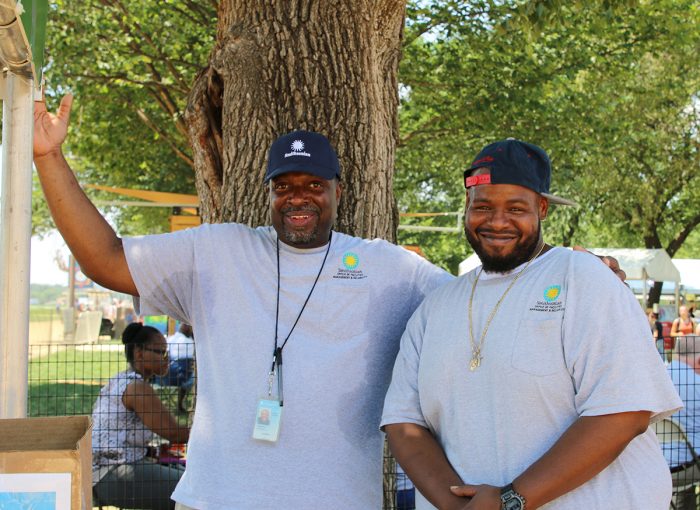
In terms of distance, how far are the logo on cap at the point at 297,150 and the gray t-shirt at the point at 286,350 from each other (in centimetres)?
32

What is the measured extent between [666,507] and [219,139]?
313cm

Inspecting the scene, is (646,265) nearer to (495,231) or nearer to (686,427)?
(686,427)

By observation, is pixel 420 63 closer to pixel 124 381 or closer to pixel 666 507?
pixel 124 381

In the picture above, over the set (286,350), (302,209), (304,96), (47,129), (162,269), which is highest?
(304,96)

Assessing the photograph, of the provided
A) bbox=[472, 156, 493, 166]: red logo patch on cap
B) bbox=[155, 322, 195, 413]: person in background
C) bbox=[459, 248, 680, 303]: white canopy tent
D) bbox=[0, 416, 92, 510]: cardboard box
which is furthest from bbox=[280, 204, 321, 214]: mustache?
bbox=[459, 248, 680, 303]: white canopy tent

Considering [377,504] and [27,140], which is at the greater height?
[27,140]

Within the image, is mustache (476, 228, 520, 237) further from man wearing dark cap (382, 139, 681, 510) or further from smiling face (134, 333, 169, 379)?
smiling face (134, 333, 169, 379)

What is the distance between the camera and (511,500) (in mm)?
2471

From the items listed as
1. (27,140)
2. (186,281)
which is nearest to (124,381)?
(186,281)

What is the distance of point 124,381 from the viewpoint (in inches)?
224

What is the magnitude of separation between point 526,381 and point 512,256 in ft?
1.43

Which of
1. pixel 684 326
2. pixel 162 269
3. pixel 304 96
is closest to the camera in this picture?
pixel 162 269

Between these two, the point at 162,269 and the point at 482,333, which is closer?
the point at 482,333

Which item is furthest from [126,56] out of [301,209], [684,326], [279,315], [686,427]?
[684,326]
